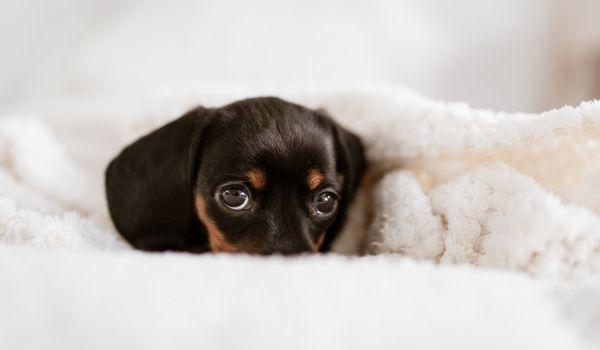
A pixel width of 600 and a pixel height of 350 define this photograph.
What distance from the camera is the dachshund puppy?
1196mm

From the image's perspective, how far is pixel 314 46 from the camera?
2.31 m

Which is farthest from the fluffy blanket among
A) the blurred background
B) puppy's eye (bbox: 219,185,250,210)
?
the blurred background

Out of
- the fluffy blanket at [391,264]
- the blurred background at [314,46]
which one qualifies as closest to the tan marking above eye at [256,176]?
the fluffy blanket at [391,264]

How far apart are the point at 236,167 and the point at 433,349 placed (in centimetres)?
68

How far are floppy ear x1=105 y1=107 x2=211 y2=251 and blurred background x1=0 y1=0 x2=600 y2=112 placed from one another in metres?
0.96

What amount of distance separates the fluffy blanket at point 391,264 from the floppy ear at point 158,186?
0.21 ft

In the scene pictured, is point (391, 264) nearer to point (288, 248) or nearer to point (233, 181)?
point (288, 248)

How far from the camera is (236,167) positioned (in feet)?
3.95

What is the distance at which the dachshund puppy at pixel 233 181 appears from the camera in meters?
1.20

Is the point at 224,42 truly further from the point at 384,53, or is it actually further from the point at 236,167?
the point at 236,167

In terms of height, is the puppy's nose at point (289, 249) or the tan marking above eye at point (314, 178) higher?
the tan marking above eye at point (314, 178)

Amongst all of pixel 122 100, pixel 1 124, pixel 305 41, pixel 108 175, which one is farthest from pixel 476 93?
pixel 1 124

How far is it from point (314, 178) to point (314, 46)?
1.21 metres

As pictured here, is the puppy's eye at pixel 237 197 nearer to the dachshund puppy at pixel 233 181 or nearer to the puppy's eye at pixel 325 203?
the dachshund puppy at pixel 233 181
